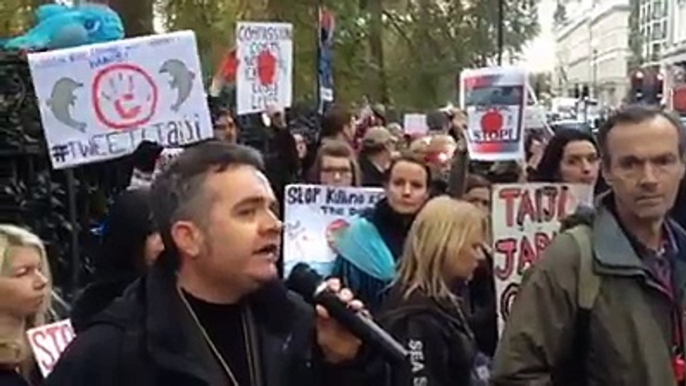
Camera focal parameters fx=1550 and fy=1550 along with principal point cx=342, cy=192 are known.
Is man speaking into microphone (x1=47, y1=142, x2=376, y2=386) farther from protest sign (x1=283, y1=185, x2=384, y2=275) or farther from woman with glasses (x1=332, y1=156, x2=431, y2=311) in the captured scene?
protest sign (x1=283, y1=185, x2=384, y2=275)

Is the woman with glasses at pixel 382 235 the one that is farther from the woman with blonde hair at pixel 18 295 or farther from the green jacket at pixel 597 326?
the green jacket at pixel 597 326

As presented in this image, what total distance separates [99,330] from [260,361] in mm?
319

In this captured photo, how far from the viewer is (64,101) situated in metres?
7.15

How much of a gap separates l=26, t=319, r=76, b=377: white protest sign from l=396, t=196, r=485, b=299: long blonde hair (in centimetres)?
110

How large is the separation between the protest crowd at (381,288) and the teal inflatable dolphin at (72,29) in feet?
8.42

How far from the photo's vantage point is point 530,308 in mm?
3883

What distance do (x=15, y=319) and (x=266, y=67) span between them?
6.78 m

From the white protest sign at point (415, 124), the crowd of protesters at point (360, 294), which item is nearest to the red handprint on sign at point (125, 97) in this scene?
the crowd of protesters at point (360, 294)

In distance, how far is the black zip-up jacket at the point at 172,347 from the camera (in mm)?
2947

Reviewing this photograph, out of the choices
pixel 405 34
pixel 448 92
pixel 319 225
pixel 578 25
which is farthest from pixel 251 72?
pixel 578 25

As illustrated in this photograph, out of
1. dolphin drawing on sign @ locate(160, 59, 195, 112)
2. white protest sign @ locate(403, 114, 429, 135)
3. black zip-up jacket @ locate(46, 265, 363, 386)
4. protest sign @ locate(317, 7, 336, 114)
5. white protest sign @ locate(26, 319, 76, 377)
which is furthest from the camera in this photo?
white protest sign @ locate(403, 114, 429, 135)

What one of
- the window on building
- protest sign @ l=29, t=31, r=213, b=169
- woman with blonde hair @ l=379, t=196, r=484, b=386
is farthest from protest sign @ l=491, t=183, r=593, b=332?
the window on building

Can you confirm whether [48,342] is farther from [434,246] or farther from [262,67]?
[262,67]

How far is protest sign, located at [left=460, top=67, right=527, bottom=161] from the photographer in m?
8.64
